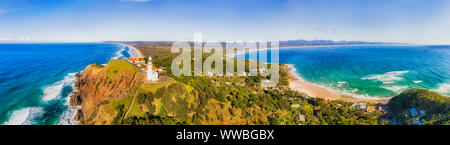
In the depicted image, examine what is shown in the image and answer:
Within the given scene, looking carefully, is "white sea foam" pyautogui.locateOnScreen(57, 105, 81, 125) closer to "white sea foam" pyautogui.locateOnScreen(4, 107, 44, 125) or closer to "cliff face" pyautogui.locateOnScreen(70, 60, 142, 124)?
"cliff face" pyautogui.locateOnScreen(70, 60, 142, 124)

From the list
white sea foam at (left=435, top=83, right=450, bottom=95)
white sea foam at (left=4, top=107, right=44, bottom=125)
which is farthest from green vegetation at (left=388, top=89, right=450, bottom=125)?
white sea foam at (left=4, top=107, right=44, bottom=125)

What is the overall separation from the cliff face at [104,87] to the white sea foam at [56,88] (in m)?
3.74

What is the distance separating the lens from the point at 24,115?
57.4 feet

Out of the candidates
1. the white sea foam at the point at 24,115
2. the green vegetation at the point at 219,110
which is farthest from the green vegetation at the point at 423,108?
the white sea foam at the point at 24,115

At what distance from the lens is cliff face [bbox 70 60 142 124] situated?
1728cm

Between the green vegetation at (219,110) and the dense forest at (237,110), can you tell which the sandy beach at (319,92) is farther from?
the green vegetation at (219,110)

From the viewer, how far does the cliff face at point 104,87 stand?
17.3 meters

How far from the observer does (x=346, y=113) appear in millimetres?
18516

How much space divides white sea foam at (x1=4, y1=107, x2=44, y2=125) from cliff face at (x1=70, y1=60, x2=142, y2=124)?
295 centimetres

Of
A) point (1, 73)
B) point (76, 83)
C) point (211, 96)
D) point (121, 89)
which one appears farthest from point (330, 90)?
point (1, 73)

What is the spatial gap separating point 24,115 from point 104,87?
7878mm

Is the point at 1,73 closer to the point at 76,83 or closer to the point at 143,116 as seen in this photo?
the point at 76,83

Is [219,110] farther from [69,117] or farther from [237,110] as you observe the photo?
[69,117]
